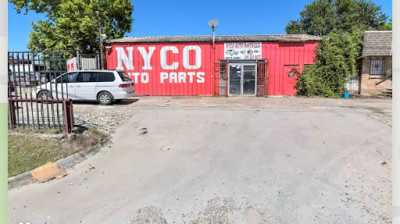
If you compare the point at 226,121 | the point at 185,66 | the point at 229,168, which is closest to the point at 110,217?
the point at 229,168

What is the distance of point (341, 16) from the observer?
36.5 meters

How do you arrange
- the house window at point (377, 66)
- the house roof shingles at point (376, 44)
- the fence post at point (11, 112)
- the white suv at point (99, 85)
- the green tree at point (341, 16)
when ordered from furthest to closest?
the green tree at point (341, 16) → the house window at point (377, 66) → the house roof shingles at point (376, 44) → the white suv at point (99, 85) → the fence post at point (11, 112)

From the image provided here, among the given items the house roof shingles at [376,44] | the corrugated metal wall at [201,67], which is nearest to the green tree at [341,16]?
the house roof shingles at [376,44]

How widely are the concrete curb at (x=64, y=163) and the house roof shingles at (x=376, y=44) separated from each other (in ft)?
50.9

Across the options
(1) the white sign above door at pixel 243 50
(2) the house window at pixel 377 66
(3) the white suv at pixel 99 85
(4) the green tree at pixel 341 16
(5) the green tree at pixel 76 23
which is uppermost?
(4) the green tree at pixel 341 16

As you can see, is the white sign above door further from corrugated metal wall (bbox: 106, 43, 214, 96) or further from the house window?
the house window

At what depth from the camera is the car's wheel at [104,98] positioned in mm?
10823

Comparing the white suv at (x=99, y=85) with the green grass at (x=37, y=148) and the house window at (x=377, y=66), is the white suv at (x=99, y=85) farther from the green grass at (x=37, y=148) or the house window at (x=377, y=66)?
the house window at (x=377, y=66)

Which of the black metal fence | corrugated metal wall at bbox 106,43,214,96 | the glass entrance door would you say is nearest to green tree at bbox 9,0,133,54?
corrugated metal wall at bbox 106,43,214,96

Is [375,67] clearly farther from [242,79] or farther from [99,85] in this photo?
[99,85]

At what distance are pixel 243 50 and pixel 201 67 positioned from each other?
269cm

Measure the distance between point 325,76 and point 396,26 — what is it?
13843 mm

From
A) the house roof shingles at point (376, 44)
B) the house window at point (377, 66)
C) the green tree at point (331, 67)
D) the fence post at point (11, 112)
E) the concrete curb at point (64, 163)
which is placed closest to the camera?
the concrete curb at point (64, 163)

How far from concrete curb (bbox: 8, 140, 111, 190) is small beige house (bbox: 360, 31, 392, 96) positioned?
15.5m
